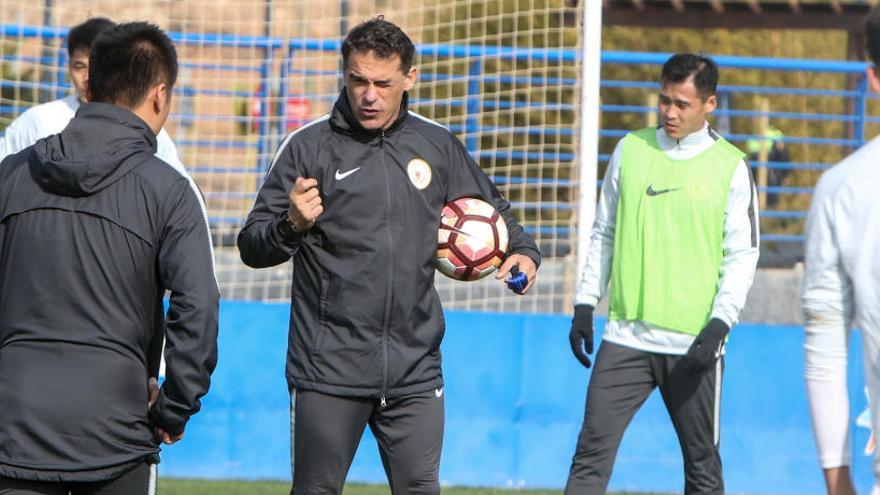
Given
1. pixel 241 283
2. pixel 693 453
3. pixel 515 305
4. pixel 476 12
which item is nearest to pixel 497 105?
pixel 476 12

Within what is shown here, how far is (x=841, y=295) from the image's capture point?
3.67m

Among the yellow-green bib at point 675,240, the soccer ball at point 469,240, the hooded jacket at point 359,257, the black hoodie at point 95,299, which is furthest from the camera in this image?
the yellow-green bib at point 675,240

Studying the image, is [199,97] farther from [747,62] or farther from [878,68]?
[878,68]

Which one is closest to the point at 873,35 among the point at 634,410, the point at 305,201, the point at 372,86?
the point at 305,201

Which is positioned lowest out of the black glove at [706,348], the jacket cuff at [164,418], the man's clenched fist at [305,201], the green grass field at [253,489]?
the green grass field at [253,489]

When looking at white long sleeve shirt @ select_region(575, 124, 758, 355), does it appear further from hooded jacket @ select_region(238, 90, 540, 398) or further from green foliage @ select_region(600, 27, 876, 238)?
green foliage @ select_region(600, 27, 876, 238)

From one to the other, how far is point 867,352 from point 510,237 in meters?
2.04

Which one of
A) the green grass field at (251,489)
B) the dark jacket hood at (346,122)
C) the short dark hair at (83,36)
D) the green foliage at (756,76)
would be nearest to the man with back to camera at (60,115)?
the short dark hair at (83,36)

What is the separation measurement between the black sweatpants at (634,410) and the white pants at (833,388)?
2579 mm

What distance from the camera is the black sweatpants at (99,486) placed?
387 centimetres

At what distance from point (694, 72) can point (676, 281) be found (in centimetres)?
96

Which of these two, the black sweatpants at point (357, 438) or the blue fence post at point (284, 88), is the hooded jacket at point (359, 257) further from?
the blue fence post at point (284, 88)

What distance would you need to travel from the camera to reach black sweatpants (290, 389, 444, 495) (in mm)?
5102

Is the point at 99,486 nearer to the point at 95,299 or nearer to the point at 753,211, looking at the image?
the point at 95,299
